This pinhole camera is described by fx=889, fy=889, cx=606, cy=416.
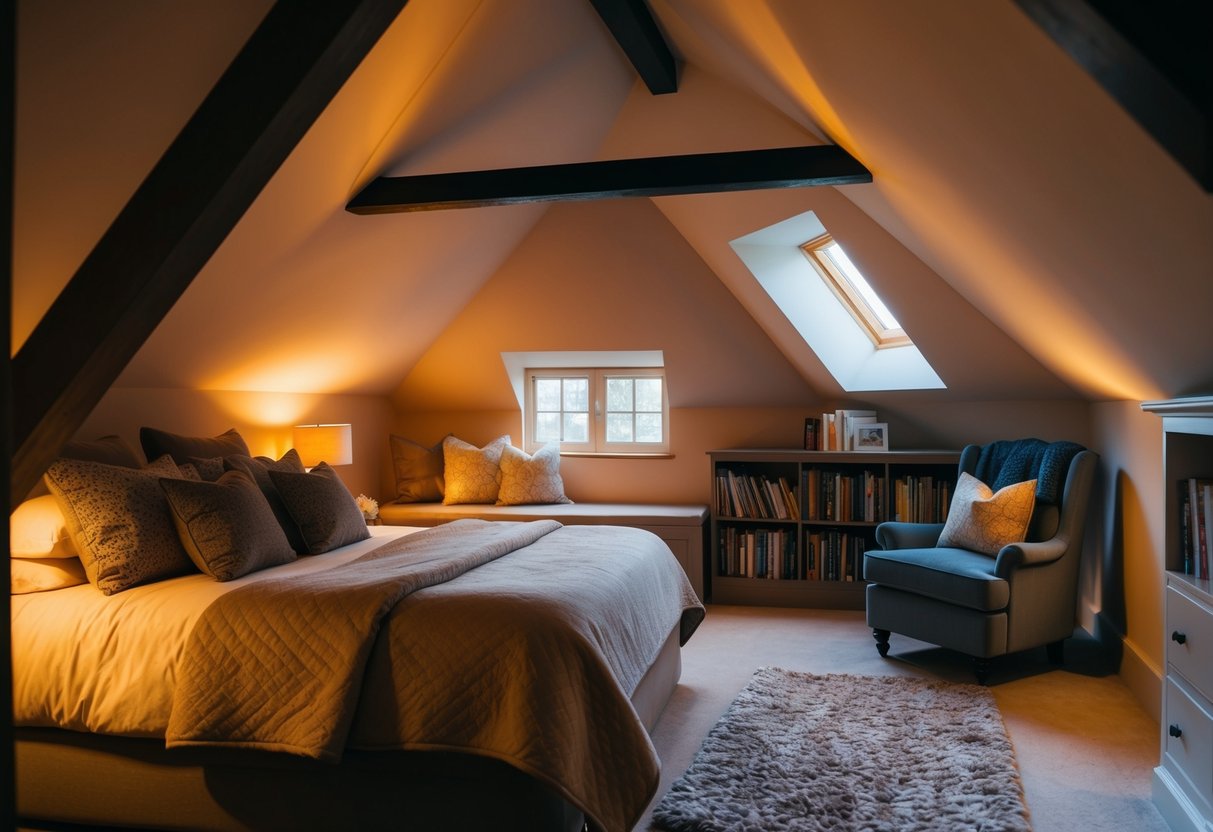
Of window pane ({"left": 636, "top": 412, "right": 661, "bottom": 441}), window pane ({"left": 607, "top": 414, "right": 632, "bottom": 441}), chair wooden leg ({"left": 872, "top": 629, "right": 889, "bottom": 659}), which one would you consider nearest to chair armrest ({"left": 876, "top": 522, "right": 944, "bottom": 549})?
chair wooden leg ({"left": 872, "top": 629, "right": 889, "bottom": 659})

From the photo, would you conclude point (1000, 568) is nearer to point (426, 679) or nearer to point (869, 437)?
point (869, 437)

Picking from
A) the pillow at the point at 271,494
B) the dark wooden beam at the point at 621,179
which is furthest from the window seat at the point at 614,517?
the dark wooden beam at the point at 621,179

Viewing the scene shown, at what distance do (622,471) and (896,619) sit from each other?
7.92 ft

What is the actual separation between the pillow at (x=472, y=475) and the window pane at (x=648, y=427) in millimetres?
948

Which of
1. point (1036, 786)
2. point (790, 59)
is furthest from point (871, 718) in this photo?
point (790, 59)

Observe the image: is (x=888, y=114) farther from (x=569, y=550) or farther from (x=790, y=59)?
(x=569, y=550)

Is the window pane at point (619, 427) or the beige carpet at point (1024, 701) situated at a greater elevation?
the window pane at point (619, 427)

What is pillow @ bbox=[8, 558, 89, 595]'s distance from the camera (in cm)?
278

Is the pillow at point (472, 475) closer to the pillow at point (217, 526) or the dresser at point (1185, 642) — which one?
the pillow at point (217, 526)

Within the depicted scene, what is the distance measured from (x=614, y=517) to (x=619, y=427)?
968 mm

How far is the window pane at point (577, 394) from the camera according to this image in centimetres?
631

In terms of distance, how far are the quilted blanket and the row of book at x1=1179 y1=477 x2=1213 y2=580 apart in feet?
5.31

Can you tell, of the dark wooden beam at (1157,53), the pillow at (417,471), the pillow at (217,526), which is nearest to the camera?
the dark wooden beam at (1157,53)

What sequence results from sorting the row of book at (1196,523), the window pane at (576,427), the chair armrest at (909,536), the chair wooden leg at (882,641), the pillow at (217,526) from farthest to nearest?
the window pane at (576,427)
the chair armrest at (909,536)
the chair wooden leg at (882,641)
the pillow at (217,526)
the row of book at (1196,523)
